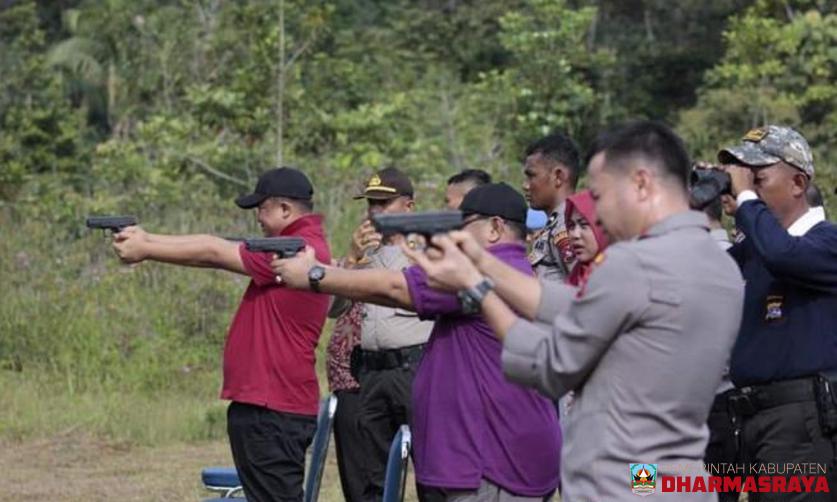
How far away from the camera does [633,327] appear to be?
3.78 m

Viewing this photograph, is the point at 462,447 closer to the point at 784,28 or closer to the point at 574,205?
the point at 574,205

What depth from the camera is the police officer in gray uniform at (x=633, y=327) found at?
12.4 feet

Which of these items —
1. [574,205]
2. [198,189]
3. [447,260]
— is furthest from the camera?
[198,189]

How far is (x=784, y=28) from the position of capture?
23.2 metres

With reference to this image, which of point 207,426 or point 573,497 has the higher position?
point 573,497

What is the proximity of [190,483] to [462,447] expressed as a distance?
17.4 feet

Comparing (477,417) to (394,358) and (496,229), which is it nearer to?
(496,229)

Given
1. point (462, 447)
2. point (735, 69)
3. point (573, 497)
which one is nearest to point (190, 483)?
point (462, 447)

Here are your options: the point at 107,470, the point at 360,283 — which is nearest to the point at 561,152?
the point at 360,283

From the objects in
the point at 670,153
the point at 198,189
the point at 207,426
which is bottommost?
the point at 207,426

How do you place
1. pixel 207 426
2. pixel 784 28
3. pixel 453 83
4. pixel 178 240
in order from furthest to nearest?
pixel 453 83 < pixel 784 28 < pixel 207 426 < pixel 178 240

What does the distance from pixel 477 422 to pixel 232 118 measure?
47.9 ft

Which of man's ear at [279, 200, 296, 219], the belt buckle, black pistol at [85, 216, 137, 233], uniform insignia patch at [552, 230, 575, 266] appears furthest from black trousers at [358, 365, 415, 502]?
the belt buckle

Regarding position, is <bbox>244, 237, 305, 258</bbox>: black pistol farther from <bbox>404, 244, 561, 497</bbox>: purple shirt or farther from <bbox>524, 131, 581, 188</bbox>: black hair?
<bbox>524, 131, 581, 188</bbox>: black hair
